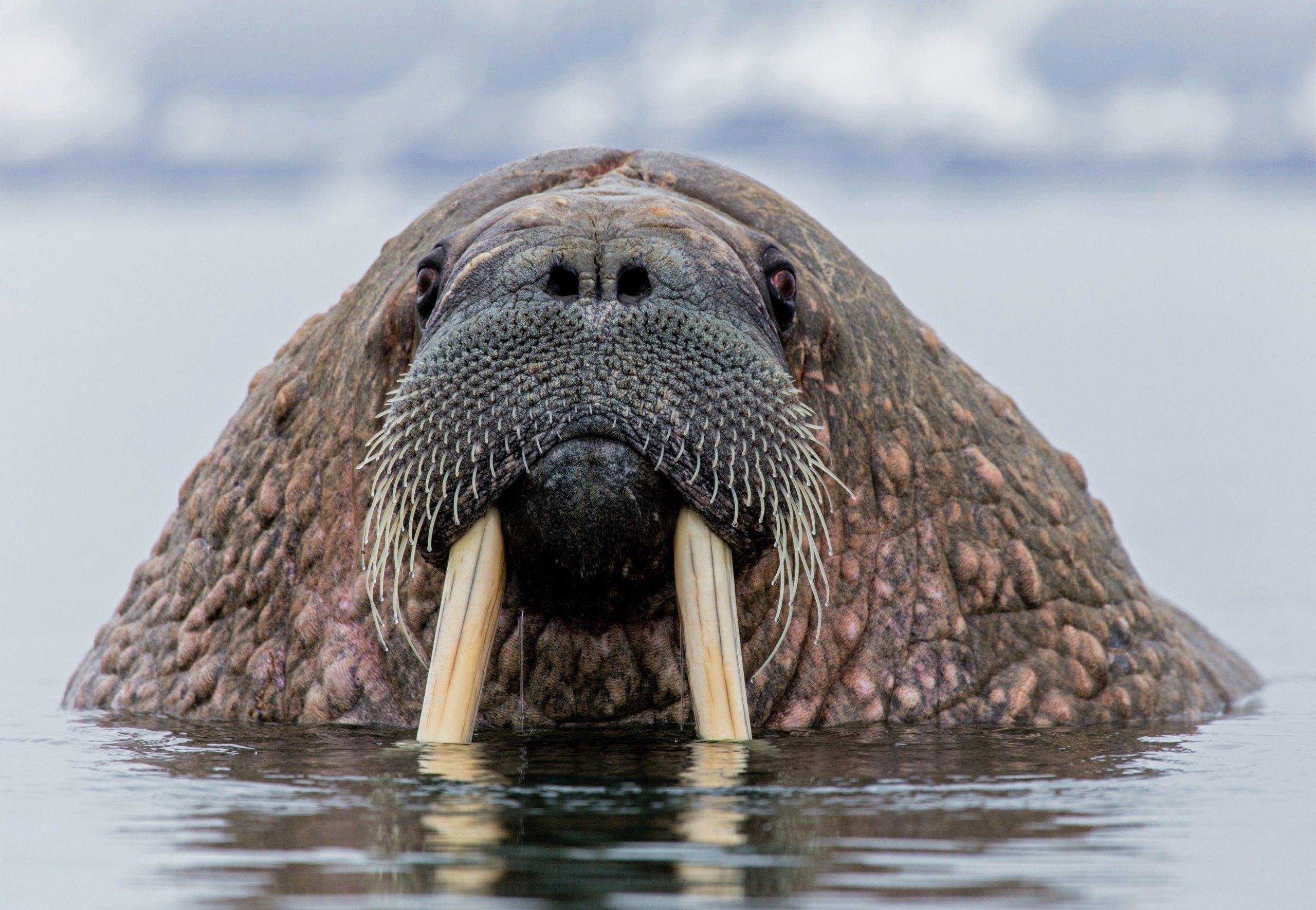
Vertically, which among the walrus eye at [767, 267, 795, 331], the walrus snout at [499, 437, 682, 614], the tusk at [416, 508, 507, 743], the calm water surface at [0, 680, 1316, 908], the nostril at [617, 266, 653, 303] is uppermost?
the walrus eye at [767, 267, 795, 331]

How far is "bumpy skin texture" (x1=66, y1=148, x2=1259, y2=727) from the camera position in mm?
6750

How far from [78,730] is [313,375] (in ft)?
5.72

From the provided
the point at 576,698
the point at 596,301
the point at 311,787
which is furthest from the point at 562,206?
the point at 311,787

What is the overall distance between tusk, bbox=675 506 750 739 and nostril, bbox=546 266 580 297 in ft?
2.60

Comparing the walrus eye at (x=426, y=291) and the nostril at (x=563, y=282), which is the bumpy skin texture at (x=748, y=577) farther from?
the nostril at (x=563, y=282)

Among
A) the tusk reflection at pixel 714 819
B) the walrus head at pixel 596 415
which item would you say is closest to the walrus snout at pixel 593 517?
the walrus head at pixel 596 415

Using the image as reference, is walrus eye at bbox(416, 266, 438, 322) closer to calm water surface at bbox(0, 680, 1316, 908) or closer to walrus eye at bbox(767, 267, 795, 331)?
walrus eye at bbox(767, 267, 795, 331)

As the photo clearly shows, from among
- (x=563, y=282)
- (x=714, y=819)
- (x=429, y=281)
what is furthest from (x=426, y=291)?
(x=714, y=819)

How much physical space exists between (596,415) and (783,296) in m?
1.25

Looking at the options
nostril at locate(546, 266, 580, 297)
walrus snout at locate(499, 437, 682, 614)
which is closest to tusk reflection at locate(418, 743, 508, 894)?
walrus snout at locate(499, 437, 682, 614)

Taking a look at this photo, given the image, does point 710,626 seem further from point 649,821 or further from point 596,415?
point 649,821

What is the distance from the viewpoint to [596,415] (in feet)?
18.7

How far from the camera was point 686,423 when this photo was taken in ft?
18.9

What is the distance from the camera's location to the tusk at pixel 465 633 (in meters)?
5.84
